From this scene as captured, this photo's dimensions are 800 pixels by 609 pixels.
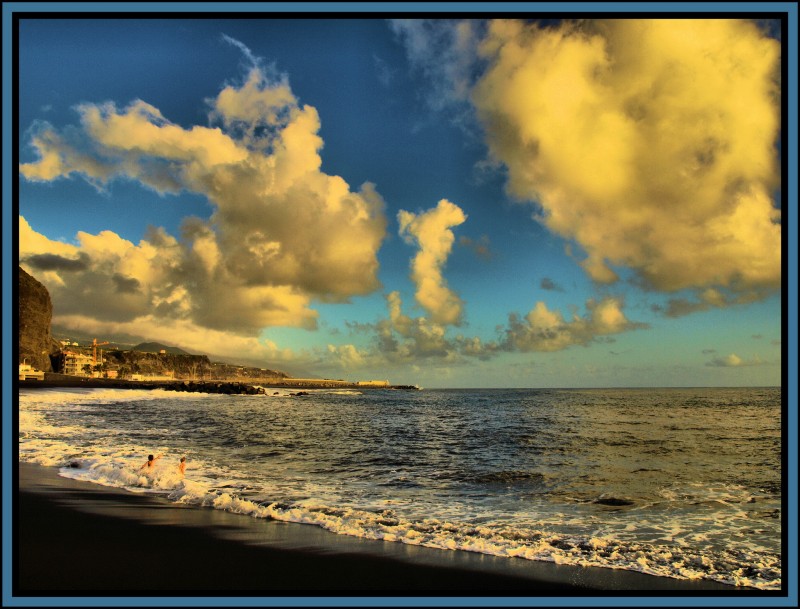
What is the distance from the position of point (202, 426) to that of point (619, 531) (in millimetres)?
26963

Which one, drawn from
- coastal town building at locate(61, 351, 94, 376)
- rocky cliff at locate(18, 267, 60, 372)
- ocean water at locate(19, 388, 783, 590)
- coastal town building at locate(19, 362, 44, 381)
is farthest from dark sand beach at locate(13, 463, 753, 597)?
coastal town building at locate(61, 351, 94, 376)

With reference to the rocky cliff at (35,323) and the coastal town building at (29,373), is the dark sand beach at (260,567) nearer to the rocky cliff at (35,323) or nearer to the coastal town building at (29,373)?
the coastal town building at (29,373)

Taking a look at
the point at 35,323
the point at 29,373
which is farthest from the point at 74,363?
the point at 29,373

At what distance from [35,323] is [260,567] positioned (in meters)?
115

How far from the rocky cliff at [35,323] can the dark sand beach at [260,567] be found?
99.2 metres

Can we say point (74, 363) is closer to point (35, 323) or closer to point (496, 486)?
point (35, 323)

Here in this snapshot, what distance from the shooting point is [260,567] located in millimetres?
6605

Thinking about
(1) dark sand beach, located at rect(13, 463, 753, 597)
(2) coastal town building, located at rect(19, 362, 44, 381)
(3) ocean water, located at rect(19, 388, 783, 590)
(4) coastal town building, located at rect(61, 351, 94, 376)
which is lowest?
(4) coastal town building, located at rect(61, 351, 94, 376)

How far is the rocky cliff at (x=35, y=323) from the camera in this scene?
89438mm

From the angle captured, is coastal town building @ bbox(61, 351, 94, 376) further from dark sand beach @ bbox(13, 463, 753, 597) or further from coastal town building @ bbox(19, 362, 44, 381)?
dark sand beach @ bbox(13, 463, 753, 597)

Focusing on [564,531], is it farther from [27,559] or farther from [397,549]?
[27,559]

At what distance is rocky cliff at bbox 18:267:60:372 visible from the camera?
89.4 m

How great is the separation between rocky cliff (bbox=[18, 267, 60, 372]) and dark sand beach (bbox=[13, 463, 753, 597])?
9917cm

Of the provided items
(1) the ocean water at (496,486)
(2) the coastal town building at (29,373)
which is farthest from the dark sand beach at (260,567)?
(2) the coastal town building at (29,373)
